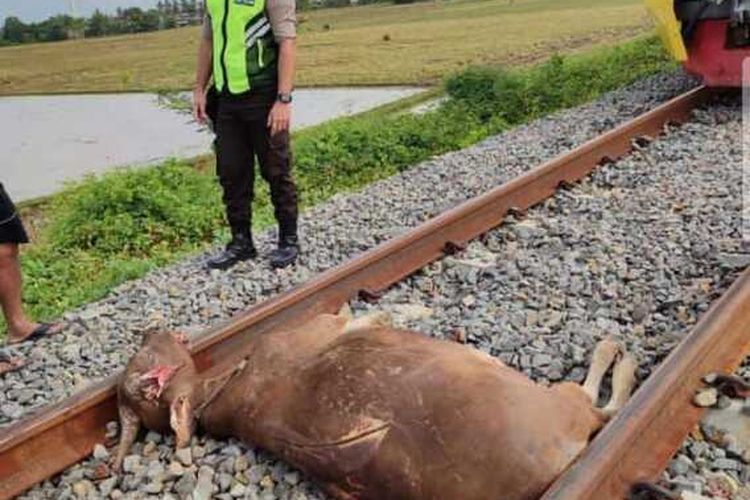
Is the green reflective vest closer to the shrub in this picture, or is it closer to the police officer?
the police officer

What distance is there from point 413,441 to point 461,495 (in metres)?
0.21

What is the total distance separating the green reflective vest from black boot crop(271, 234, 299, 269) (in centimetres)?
92

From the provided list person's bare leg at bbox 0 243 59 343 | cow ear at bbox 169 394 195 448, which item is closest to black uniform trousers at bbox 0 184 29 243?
person's bare leg at bbox 0 243 59 343

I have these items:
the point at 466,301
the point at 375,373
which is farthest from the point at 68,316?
Answer: the point at 375,373

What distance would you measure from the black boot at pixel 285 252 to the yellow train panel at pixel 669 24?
4143 mm

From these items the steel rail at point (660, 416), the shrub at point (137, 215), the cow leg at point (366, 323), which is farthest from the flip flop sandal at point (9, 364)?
the shrub at point (137, 215)

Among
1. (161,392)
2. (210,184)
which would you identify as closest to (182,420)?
(161,392)

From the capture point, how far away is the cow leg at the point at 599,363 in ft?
10.7

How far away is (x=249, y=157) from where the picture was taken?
5.55 m

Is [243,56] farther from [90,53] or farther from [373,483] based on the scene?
[90,53]

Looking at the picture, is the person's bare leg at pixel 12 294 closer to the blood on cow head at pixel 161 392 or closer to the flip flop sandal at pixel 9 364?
the flip flop sandal at pixel 9 364

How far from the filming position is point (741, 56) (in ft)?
25.1

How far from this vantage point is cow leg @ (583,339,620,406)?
3273 mm

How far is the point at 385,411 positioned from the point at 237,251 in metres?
3.02
